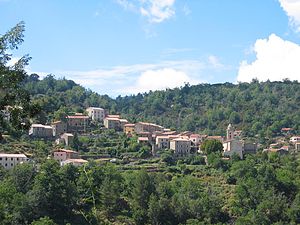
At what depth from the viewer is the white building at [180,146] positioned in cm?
5153

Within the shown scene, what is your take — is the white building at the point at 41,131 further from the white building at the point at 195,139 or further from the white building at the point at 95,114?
the white building at the point at 195,139

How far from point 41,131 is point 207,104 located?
4463cm

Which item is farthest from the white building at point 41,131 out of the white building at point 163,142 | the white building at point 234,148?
the white building at point 234,148

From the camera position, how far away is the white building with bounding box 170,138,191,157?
169ft

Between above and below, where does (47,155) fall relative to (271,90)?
below

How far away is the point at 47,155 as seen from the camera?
4322 cm

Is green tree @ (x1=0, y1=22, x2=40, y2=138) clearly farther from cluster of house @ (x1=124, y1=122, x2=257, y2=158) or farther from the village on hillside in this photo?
cluster of house @ (x1=124, y1=122, x2=257, y2=158)

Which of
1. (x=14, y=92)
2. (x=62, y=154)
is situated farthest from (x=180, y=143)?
(x=14, y=92)

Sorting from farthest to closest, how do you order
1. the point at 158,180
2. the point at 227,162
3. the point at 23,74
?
1. the point at 227,162
2. the point at 158,180
3. the point at 23,74

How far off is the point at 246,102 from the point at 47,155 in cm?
5147

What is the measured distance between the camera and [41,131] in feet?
166

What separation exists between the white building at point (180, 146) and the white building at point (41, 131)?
42.9 feet

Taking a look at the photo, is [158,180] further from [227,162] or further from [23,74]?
[23,74]

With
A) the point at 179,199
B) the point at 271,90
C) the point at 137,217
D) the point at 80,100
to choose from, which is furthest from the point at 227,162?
the point at 271,90
